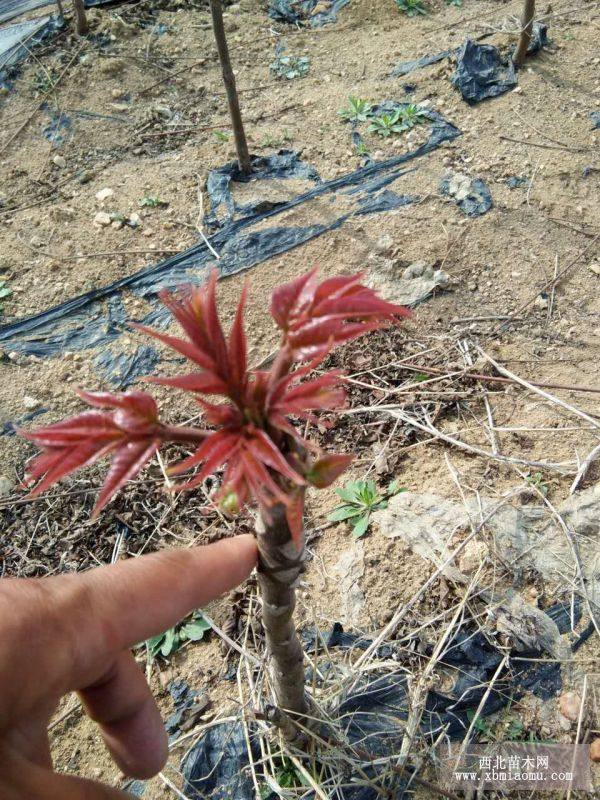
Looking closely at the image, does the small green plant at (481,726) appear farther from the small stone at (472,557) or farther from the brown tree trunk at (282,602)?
the brown tree trunk at (282,602)

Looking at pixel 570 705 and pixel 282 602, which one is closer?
pixel 282 602

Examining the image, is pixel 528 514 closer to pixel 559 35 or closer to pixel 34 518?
pixel 34 518

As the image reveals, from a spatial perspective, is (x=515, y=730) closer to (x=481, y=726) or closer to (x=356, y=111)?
(x=481, y=726)

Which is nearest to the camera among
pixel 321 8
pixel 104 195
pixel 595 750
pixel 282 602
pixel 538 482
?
pixel 282 602

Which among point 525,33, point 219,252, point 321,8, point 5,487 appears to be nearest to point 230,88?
point 219,252

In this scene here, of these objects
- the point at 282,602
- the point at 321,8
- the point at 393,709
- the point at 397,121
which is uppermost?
the point at 321,8

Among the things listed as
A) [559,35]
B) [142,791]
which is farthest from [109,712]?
[559,35]
